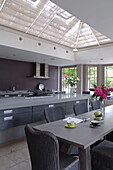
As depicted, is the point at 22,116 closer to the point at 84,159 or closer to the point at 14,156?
the point at 14,156

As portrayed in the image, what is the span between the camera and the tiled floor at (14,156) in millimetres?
2098

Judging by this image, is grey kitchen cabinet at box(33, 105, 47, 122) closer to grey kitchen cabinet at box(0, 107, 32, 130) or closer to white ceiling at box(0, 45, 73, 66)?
grey kitchen cabinet at box(0, 107, 32, 130)

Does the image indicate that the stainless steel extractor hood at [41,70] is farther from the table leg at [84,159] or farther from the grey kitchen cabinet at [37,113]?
the table leg at [84,159]

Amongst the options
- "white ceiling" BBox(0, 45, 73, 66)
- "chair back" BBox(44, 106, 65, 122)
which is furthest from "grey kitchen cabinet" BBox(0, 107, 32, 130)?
"white ceiling" BBox(0, 45, 73, 66)

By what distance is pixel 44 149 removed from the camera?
1.16m

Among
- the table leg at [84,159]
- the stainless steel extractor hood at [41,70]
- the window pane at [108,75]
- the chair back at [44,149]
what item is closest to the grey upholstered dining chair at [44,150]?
the chair back at [44,149]

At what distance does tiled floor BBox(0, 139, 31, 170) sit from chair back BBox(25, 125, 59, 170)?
41.1 inches

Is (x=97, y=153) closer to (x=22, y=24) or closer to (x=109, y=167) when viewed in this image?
(x=109, y=167)

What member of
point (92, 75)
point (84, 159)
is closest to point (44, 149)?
point (84, 159)

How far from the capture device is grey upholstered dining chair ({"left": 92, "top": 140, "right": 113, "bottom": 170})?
1.59 meters

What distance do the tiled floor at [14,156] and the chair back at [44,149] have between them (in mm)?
1044

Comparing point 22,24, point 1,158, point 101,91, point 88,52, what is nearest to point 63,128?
point 101,91

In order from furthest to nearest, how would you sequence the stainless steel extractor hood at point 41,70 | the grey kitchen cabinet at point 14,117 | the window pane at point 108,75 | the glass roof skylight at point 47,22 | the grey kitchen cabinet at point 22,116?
the stainless steel extractor hood at point 41,70 → the window pane at point 108,75 → the glass roof skylight at point 47,22 → the grey kitchen cabinet at point 22,116 → the grey kitchen cabinet at point 14,117

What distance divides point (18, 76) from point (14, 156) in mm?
4834
